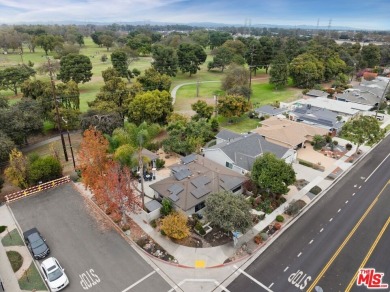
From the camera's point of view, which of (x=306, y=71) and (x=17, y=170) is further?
(x=306, y=71)

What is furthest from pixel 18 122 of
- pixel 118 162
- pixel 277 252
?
pixel 277 252

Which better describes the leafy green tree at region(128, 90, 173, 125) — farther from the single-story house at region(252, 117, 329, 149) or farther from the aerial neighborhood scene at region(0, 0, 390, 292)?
the single-story house at region(252, 117, 329, 149)

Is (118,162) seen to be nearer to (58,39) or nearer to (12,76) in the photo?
(12,76)

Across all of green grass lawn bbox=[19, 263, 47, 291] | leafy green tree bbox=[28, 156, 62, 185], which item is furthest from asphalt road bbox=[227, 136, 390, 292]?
leafy green tree bbox=[28, 156, 62, 185]

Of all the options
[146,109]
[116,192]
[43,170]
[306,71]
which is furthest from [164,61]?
[116,192]

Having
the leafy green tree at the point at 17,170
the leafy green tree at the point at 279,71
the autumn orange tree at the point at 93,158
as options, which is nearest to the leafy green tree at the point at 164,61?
the leafy green tree at the point at 279,71

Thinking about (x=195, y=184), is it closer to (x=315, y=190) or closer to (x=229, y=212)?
(x=229, y=212)
